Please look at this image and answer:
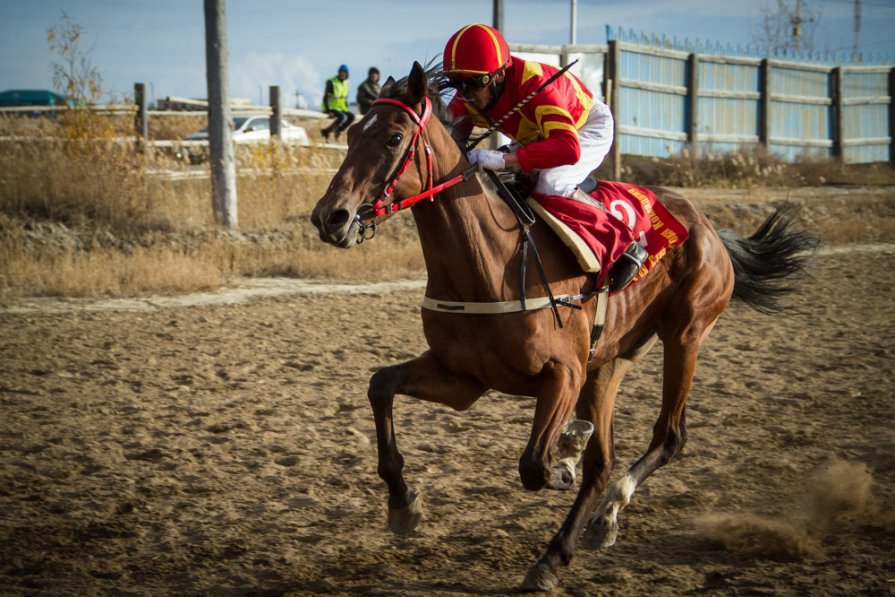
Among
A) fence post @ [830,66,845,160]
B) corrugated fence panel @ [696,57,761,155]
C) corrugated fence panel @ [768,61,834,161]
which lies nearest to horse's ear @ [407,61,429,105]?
corrugated fence panel @ [696,57,761,155]

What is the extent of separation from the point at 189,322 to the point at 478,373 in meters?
5.31

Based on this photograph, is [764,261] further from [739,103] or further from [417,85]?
[739,103]

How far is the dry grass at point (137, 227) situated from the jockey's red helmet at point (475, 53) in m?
6.46

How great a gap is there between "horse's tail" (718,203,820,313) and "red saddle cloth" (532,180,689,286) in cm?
84

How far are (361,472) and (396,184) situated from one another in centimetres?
206

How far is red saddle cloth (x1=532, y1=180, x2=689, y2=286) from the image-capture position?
4.18 meters

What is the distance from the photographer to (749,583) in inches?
142

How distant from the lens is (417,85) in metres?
3.59

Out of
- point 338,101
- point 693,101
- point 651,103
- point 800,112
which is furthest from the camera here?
point 800,112

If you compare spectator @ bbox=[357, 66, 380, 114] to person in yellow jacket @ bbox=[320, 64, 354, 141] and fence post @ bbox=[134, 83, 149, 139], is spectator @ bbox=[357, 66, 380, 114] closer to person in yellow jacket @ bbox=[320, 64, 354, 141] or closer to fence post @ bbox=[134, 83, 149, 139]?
person in yellow jacket @ bbox=[320, 64, 354, 141]

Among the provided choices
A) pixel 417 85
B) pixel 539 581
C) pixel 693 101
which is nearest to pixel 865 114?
pixel 693 101

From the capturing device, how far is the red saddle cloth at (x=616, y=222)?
418 cm

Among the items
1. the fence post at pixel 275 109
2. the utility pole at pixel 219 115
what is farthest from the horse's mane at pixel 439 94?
the fence post at pixel 275 109

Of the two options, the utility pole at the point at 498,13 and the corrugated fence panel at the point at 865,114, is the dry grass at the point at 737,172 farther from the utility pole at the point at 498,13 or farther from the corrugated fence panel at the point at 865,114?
the utility pole at the point at 498,13
